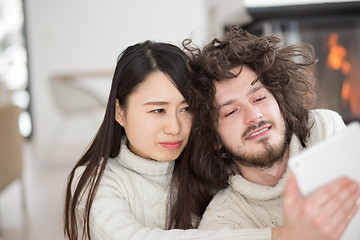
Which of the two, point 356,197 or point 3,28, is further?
point 3,28

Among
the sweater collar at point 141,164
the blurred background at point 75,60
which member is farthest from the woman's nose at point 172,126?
the blurred background at point 75,60

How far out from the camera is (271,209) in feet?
4.27

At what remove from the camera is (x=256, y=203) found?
52.4 inches

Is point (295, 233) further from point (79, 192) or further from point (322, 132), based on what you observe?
point (79, 192)

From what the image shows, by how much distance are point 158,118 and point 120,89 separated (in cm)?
15

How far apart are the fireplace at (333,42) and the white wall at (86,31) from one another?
7.54ft

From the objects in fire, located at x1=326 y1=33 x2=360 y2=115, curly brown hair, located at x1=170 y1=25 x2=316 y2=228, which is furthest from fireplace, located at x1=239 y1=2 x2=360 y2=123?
curly brown hair, located at x1=170 y1=25 x2=316 y2=228

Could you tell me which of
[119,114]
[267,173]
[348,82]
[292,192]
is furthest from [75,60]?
[292,192]

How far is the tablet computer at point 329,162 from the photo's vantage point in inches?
28.9

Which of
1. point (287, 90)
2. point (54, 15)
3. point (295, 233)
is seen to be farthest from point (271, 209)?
point (54, 15)

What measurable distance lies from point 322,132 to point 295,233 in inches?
21.4

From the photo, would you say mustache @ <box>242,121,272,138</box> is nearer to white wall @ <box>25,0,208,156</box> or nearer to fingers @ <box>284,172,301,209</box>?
fingers @ <box>284,172,301,209</box>

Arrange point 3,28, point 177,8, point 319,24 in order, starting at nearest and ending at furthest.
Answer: point 319,24 < point 177,8 < point 3,28

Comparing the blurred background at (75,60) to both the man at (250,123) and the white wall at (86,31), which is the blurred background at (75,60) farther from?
the man at (250,123)
